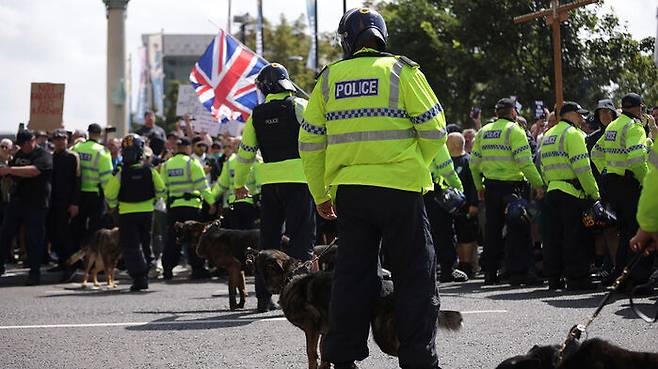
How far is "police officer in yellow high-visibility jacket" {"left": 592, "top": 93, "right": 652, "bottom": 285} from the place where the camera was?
39.9 feet

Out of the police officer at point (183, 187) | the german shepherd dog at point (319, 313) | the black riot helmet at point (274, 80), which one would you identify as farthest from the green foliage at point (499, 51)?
the german shepherd dog at point (319, 313)

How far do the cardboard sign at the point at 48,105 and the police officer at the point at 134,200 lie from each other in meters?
4.87

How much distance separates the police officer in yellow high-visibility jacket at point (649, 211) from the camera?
4.89 meters

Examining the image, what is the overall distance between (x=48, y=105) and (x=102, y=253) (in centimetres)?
487

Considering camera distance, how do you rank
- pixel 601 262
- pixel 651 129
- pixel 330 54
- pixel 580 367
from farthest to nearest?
pixel 330 54
pixel 601 262
pixel 651 129
pixel 580 367

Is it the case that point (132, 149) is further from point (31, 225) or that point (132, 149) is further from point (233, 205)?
point (31, 225)

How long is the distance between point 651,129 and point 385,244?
7149 millimetres

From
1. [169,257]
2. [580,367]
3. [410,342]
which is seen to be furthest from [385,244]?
[169,257]

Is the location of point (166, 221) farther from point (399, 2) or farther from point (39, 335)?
point (399, 2)

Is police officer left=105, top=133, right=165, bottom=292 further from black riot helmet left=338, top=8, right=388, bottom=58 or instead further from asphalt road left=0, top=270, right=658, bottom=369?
black riot helmet left=338, top=8, right=388, bottom=58

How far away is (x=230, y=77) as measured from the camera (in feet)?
61.7

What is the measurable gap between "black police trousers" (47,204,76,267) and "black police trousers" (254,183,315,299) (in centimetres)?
728

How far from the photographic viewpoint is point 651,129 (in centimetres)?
1295

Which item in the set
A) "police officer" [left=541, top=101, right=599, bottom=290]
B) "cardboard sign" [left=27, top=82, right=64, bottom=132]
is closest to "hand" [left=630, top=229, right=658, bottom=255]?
"police officer" [left=541, top=101, right=599, bottom=290]
